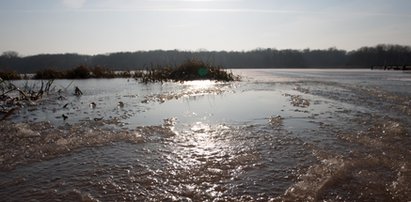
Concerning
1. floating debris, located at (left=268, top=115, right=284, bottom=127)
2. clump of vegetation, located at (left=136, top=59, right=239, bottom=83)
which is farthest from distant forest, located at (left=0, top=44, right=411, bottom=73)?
floating debris, located at (left=268, top=115, right=284, bottom=127)

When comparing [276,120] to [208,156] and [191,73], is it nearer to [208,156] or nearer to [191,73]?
[208,156]

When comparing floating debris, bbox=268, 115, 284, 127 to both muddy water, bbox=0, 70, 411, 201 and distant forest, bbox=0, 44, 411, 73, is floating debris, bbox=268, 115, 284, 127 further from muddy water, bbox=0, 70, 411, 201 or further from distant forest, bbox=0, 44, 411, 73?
distant forest, bbox=0, 44, 411, 73

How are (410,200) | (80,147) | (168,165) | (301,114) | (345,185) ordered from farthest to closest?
1. (301,114)
2. (80,147)
3. (168,165)
4. (345,185)
5. (410,200)

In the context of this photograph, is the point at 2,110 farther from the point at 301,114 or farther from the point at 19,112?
the point at 301,114

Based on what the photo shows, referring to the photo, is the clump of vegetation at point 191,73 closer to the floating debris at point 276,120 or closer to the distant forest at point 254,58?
the floating debris at point 276,120

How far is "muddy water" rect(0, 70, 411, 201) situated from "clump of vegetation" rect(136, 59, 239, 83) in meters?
14.8

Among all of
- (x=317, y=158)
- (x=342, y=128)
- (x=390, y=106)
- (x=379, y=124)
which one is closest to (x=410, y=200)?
(x=317, y=158)

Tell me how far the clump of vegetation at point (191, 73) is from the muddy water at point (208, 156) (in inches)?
583

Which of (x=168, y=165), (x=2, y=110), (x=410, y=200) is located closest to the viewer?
(x=410, y=200)

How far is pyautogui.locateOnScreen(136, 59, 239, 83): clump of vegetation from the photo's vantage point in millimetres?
22125

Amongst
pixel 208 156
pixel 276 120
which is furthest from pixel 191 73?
pixel 208 156

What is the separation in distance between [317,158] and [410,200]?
1277 mm

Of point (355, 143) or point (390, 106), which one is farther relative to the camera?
point (390, 106)

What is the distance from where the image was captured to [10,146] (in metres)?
4.62
